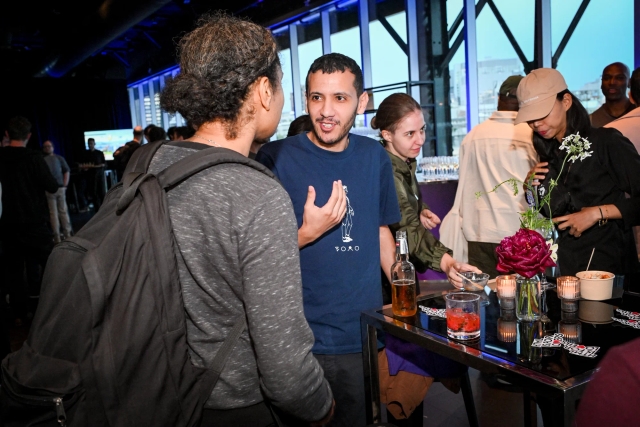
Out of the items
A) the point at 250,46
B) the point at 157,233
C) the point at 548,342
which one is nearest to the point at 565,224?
the point at 548,342

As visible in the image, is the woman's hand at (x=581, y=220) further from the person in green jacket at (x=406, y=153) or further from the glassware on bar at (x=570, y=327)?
the glassware on bar at (x=570, y=327)

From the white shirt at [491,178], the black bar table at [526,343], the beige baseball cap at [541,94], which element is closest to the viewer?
the black bar table at [526,343]

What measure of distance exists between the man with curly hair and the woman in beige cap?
4.66 feet

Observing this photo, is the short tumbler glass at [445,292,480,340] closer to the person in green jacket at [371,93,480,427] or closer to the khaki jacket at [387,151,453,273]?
the person in green jacket at [371,93,480,427]

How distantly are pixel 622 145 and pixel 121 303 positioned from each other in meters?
2.01

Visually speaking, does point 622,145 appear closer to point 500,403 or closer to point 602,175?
point 602,175

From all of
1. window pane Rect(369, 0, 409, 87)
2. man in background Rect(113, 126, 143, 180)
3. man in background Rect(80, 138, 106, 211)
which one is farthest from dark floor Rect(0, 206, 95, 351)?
man in background Rect(80, 138, 106, 211)

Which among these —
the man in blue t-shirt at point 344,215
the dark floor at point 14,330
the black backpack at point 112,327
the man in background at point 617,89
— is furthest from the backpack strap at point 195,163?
the man in background at point 617,89

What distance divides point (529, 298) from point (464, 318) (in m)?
0.22

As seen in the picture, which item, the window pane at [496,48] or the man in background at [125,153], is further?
the man in background at [125,153]

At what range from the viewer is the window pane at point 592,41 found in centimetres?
478

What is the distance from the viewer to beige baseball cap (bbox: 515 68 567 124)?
7.16 feet

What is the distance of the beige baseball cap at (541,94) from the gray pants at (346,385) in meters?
1.24

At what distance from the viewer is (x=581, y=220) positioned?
6.84ft
